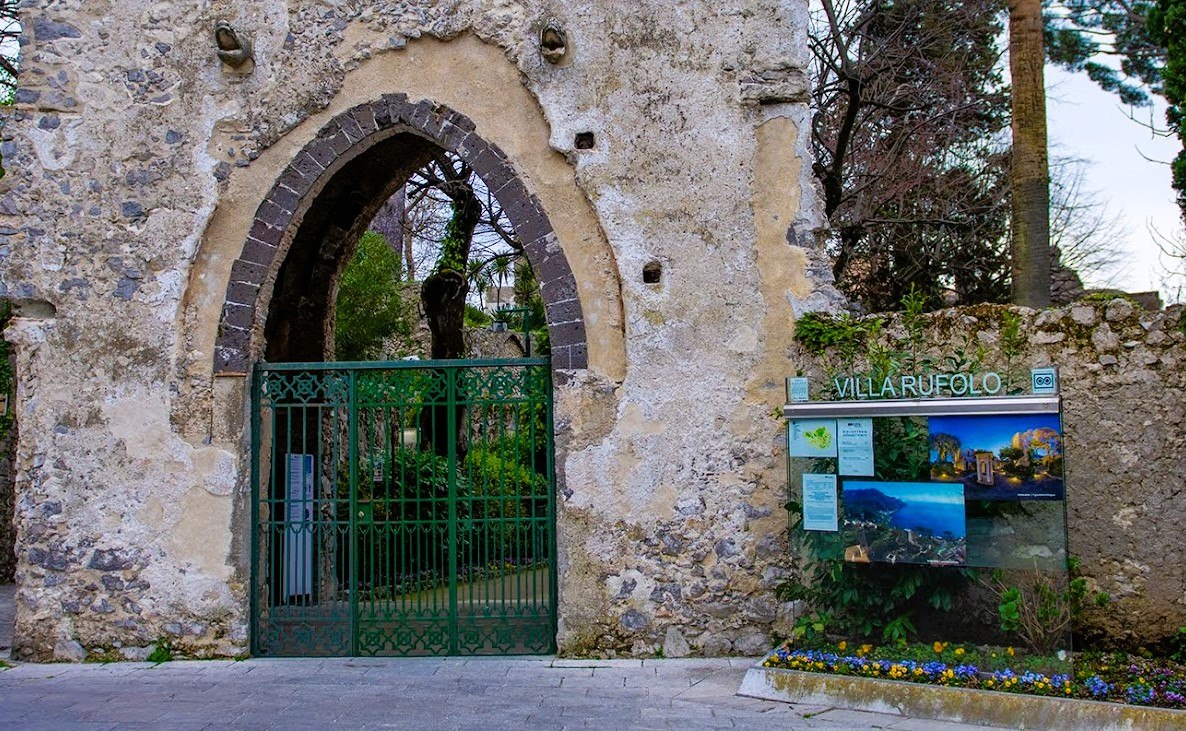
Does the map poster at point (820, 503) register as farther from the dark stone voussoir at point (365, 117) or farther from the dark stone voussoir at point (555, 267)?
the dark stone voussoir at point (365, 117)

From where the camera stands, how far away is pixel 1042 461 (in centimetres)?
537

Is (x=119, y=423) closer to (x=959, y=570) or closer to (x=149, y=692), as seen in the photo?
(x=149, y=692)

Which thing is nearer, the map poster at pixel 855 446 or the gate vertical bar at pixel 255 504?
the map poster at pixel 855 446

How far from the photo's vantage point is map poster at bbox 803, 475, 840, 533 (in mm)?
5934

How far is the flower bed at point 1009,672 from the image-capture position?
4.96 meters

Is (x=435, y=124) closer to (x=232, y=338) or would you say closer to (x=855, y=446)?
(x=232, y=338)

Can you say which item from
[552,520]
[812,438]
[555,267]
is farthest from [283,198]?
[812,438]

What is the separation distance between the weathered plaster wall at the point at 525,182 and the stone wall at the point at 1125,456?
1.71 metres

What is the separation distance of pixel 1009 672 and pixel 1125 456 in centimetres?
152

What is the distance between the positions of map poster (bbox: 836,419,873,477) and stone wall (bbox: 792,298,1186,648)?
89 centimetres

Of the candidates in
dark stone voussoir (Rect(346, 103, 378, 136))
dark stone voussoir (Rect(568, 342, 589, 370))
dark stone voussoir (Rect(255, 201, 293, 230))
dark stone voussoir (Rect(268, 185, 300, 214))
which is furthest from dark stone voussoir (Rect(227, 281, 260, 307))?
dark stone voussoir (Rect(568, 342, 589, 370))

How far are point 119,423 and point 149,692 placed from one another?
2.01m

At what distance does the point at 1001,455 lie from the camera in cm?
547

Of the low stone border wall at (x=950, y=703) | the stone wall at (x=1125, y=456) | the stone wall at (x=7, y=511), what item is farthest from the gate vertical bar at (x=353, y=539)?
the stone wall at (x=7, y=511)
